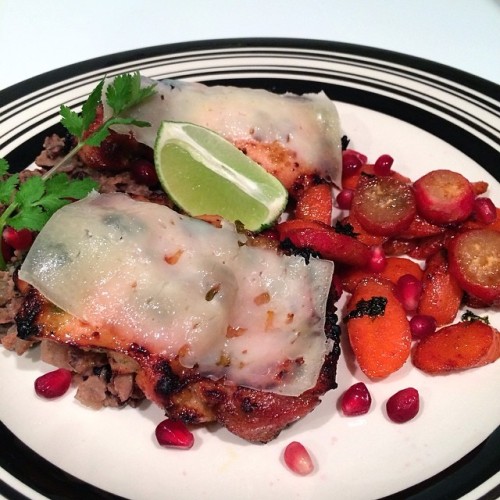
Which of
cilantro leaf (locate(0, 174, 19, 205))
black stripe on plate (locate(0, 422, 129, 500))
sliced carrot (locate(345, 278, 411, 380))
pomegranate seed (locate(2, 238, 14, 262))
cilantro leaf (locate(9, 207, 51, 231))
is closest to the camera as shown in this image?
black stripe on plate (locate(0, 422, 129, 500))

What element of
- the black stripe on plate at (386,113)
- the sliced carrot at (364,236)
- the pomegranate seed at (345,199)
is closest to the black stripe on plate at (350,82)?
the black stripe on plate at (386,113)

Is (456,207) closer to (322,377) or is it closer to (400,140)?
(400,140)

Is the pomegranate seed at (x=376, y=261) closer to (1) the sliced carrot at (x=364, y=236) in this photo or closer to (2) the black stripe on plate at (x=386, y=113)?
(1) the sliced carrot at (x=364, y=236)

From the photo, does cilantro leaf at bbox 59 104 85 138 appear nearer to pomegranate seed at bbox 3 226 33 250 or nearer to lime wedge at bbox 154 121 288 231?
lime wedge at bbox 154 121 288 231

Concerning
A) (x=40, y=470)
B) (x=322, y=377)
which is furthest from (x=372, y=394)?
(x=40, y=470)

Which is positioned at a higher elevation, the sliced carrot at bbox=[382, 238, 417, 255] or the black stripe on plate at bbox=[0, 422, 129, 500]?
the sliced carrot at bbox=[382, 238, 417, 255]

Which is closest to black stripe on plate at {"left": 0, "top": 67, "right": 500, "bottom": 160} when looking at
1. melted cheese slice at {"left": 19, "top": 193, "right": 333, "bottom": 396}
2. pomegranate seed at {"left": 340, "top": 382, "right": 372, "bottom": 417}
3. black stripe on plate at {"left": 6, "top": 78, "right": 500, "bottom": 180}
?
black stripe on plate at {"left": 6, "top": 78, "right": 500, "bottom": 180}
